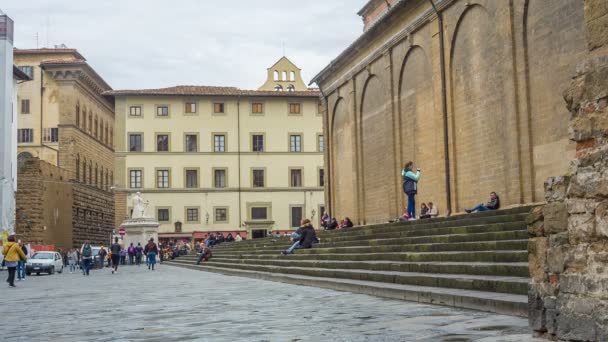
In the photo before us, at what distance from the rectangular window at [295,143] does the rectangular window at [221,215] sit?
7.62m

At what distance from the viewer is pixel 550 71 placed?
19.8 m

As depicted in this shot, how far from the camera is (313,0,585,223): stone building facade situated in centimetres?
1998

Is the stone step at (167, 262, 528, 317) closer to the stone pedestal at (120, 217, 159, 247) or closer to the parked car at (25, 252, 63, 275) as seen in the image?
the parked car at (25, 252, 63, 275)

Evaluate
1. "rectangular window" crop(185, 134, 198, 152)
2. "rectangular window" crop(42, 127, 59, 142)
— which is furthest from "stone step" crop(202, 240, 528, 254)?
"rectangular window" crop(42, 127, 59, 142)

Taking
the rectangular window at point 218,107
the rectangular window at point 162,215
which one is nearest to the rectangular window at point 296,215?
the rectangular window at point 218,107

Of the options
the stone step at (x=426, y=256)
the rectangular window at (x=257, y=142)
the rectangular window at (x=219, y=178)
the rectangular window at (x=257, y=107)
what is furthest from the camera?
the rectangular window at (x=257, y=142)

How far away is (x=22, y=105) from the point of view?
193ft

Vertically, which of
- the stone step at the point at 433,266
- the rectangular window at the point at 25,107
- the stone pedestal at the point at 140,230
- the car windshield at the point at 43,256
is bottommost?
the car windshield at the point at 43,256

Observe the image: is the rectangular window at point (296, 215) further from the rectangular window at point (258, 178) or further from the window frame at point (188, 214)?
the window frame at point (188, 214)

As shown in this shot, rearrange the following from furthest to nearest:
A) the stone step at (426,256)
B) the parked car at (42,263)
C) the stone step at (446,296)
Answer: the parked car at (42,263)
the stone step at (426,256)
the stone step at (446,296)

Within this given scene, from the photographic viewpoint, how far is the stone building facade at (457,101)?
1998 cm

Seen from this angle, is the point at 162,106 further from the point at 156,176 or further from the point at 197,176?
the point at 197,176

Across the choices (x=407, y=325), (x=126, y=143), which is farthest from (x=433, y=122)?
(x=126, y=143)

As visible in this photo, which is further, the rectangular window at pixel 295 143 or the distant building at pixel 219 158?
the rectangular window at pixel 295 143
